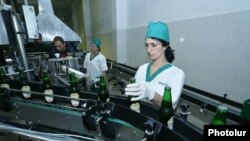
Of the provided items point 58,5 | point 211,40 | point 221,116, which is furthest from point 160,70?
point 58,5

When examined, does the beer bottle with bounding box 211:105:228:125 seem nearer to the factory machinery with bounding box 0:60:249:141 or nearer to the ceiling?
the factory machinery with bounding box 0:60:249:141

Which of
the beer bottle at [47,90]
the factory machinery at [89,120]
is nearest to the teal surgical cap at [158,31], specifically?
the factory machinery at [89,120]

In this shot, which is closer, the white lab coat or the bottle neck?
the bottle neck

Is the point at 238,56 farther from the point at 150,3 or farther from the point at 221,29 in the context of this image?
the point at 150,3

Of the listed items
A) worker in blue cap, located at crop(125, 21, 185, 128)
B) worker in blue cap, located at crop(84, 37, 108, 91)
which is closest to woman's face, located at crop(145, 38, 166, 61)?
worker in blue cap, located at crop(125, 21, 185, 128)

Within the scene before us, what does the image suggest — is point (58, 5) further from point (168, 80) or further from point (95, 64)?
point (168, 80)

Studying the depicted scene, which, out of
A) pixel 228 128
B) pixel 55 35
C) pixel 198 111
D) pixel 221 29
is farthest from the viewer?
pixel 55 35

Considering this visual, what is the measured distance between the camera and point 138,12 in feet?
9.14

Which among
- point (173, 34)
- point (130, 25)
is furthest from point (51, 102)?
point (130, 25)

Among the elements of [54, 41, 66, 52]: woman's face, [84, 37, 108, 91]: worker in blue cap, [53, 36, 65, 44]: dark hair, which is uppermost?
[53, 36, 65, 44]: dark hair

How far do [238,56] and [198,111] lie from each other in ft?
1.94

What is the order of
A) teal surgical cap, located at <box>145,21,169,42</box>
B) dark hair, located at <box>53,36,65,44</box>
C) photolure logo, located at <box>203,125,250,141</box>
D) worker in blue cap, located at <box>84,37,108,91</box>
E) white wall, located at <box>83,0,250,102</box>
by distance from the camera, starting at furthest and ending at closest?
1. worker in blue cap, located at <box>84,37,108,91</box>
2. dark hair, located at <box>53,36,65,44</box>
3. white wall, located at <box>83,0,250,102</box>
4. teal surgical cap, located at <box>145,21,169,42</box>
5. photolure logo, located at <box>203,125,250,141</box>

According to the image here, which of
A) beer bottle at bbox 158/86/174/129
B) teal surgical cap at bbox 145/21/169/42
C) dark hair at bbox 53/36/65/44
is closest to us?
beer bottle at bbox 158/86/174/129

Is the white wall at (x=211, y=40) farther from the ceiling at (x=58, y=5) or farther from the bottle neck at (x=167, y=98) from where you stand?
the ceiling at (x=58, y=5)
